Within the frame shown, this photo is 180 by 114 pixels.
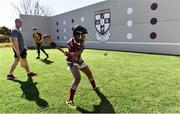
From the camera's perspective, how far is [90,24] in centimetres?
1722

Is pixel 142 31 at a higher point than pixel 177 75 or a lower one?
higher

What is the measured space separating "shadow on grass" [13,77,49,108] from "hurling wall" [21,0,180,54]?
8.36m

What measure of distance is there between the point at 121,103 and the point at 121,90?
76cm

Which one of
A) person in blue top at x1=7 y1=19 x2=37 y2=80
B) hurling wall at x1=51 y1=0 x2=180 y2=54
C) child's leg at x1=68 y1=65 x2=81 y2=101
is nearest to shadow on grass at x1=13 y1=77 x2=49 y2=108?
child's leg at x1=68 y1=65 x2=81 y2=101

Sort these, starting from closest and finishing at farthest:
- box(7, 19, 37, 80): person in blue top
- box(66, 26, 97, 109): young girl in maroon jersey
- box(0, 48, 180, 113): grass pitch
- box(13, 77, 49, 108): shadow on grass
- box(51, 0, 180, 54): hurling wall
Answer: box(0, 48, 180, 113): grass pitch, box(66, 26, 97, 109): young girl in maroon jersey, box(13, 77, 49, 108): shadow on grass, box(7, 19, 37, 80): person in blue top, box(51, 0, 180, 54): hurling wall

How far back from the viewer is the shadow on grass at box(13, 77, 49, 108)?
13.4 feet

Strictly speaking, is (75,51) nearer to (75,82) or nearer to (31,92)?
(75,82)

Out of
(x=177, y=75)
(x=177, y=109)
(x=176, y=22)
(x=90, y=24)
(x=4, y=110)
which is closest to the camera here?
(x=177, y=109)

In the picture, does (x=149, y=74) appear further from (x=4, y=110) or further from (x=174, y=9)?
(x=174, y=9)

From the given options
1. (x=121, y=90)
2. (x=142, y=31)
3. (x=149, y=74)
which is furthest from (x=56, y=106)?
(x=142, y=31)

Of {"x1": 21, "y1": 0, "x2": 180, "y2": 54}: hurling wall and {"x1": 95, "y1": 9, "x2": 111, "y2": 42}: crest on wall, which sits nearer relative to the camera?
{"x1": 21, "y1": 0, "x2": 180, "y2": 54}: hurling wall

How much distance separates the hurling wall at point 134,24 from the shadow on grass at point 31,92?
27.4 feet

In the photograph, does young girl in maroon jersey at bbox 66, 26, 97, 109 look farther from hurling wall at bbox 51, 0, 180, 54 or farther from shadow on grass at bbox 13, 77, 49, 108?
hurling wall at bbox 51, 0, 180, 54

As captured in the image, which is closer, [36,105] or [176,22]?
[36,105]
